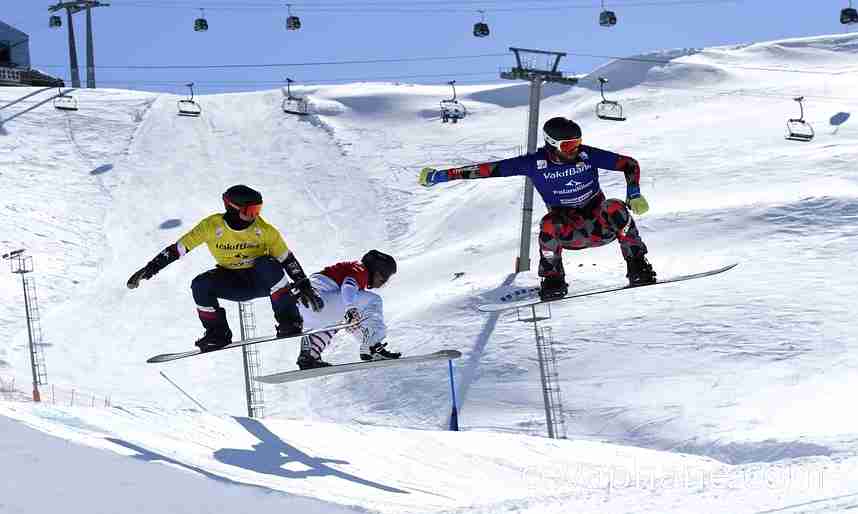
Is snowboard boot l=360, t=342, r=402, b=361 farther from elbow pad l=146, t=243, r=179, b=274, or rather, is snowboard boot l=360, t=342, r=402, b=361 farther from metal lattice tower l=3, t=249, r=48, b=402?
metal lattice tower l=3, t=249, r=48, b=402

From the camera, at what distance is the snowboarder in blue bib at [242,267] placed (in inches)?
474

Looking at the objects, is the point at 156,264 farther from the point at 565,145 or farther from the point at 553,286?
the point at 565,145

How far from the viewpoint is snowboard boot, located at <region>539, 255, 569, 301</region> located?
12492 millimetres

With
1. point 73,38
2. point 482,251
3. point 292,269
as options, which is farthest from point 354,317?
point 73,38

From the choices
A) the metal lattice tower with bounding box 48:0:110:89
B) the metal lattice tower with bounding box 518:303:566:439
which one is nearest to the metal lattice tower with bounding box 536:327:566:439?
the metal lattice tower with bounding box 518:303:566:439

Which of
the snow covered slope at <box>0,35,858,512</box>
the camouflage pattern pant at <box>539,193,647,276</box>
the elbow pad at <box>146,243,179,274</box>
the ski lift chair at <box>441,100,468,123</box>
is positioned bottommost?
the snow covered slope at <box>0,35,858,512</box>

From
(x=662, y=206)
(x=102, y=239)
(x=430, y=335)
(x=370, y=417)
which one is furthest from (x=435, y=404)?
(x=102, y=239)

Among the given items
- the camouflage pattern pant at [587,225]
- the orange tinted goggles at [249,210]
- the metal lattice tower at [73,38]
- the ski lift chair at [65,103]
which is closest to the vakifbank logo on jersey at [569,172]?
the camouflage pattern pant at [587,225]

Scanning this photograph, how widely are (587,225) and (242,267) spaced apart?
3413mm

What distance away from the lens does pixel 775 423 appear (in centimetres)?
2162

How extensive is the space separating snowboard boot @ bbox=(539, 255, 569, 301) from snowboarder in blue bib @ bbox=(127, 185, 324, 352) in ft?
7.40

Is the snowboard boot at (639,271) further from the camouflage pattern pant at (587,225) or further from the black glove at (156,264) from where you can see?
the black glove at (156,264)

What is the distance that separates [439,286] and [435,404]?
7060mm

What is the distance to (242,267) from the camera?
1227 centimetres
